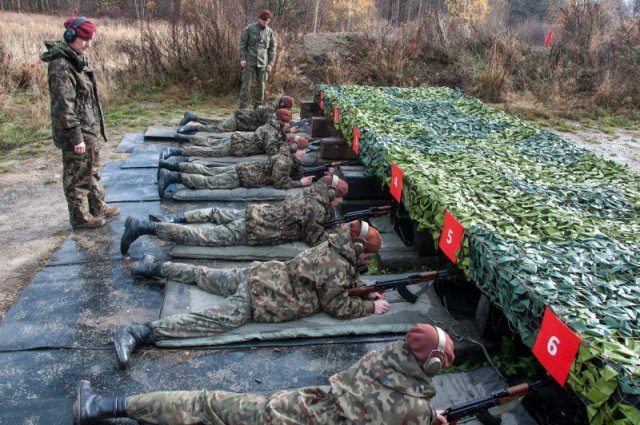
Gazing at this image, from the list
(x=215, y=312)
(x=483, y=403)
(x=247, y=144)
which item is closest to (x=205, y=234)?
(x=215, y=312)

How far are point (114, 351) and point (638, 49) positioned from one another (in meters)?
19.5

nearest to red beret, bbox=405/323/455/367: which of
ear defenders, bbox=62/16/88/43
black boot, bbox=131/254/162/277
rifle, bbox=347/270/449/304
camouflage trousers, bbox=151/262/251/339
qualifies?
rifle, bbox=347/270/449/304

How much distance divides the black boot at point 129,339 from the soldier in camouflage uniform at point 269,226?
163 cm

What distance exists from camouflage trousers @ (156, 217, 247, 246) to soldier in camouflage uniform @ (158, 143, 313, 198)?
1.74 metres

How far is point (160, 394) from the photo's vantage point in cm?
344

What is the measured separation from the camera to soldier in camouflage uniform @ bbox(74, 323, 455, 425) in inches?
116

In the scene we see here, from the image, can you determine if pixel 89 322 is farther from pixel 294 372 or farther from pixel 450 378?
pixel 450 378

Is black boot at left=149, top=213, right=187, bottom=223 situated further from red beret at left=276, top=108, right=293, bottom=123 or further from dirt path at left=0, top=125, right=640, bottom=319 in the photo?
red beret at left=276, top=108, right=293, bottom=123

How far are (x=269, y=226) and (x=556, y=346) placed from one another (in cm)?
359

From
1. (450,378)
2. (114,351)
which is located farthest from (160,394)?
(450,378)

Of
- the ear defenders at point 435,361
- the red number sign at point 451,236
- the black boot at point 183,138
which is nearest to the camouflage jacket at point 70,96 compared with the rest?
the black boot at point 183,138

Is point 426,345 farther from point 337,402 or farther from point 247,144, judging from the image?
point 247,144

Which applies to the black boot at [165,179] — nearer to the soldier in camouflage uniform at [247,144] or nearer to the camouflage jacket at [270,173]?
the camouflage jacket at [270,173]

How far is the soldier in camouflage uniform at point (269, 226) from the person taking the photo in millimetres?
5773
